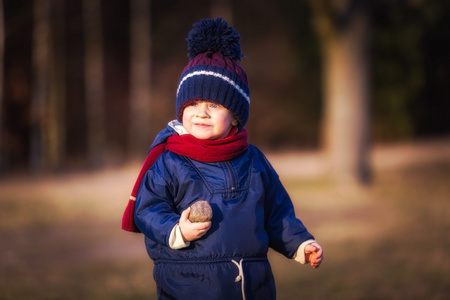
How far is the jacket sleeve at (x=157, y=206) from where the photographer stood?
286cm

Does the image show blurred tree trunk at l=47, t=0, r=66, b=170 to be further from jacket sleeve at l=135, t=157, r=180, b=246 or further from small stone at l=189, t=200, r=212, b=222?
small stone at l=189, t=200, r=212, b=222

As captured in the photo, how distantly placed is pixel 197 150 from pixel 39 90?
14624 mm

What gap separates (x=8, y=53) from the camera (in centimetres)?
1783

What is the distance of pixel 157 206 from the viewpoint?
2.95 m

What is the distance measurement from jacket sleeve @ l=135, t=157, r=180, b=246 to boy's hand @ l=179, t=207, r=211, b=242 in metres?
0.06

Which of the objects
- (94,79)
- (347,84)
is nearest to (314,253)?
(347,84)

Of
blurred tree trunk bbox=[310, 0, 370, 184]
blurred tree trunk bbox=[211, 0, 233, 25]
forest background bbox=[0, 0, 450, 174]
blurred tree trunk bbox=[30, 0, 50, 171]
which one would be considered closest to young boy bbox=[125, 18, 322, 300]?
blurred tree trunk bbox=[310, 0, 370, 184]

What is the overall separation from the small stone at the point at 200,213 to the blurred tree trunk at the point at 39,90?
1413cm

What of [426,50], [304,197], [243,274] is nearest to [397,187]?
[304,197]

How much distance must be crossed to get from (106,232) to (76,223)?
730mm

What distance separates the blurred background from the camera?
7.19 metres

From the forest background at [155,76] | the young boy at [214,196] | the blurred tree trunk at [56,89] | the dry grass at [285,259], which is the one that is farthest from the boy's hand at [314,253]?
the blurred tree trunk at [56,89]

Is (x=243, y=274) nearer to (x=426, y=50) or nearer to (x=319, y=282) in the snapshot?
(x=319, y=282)

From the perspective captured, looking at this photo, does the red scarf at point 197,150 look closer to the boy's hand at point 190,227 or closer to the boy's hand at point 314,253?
the boy's hand at point 190,227
